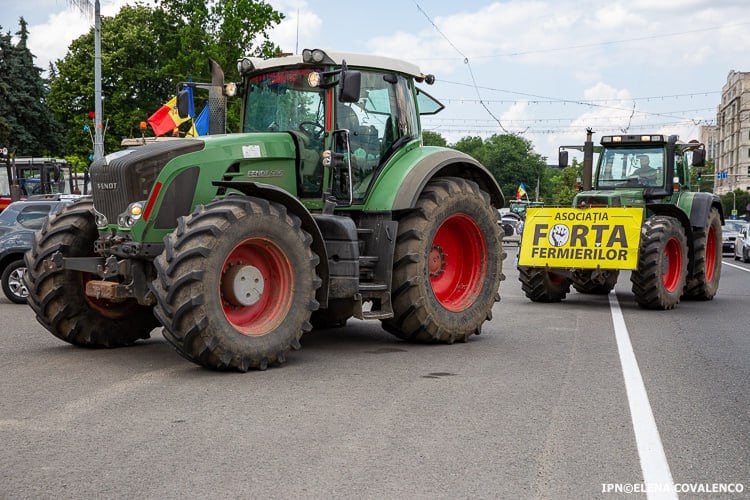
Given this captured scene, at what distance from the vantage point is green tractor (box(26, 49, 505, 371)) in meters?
7.82

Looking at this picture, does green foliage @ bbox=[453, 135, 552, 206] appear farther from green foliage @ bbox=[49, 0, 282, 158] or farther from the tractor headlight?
the tractor headlight

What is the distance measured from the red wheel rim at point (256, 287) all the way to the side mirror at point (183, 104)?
7.11 ft

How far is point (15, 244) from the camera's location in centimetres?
1529

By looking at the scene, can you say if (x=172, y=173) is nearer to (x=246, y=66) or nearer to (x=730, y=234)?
(x=246, y=66)

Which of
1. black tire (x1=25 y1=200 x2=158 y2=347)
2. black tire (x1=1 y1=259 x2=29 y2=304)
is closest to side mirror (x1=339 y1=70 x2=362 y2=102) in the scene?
black tire (x1=25 y1=200 x2=158 y2=347)

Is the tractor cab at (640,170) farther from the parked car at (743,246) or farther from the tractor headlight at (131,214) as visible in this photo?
the parked car at (743,246)

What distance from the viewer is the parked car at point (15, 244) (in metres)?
15.1

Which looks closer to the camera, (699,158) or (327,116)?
(327,116)

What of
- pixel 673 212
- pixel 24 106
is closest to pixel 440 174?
pixel 673 212

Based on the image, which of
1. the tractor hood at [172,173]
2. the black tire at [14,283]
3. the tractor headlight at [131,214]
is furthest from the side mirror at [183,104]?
the black tire at [14,283]

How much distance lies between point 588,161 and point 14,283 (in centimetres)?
1000

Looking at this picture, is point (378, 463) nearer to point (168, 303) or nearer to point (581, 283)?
point (168, 303)

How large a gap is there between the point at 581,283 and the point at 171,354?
931cm

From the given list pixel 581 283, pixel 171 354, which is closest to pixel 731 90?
pixel 581 283
